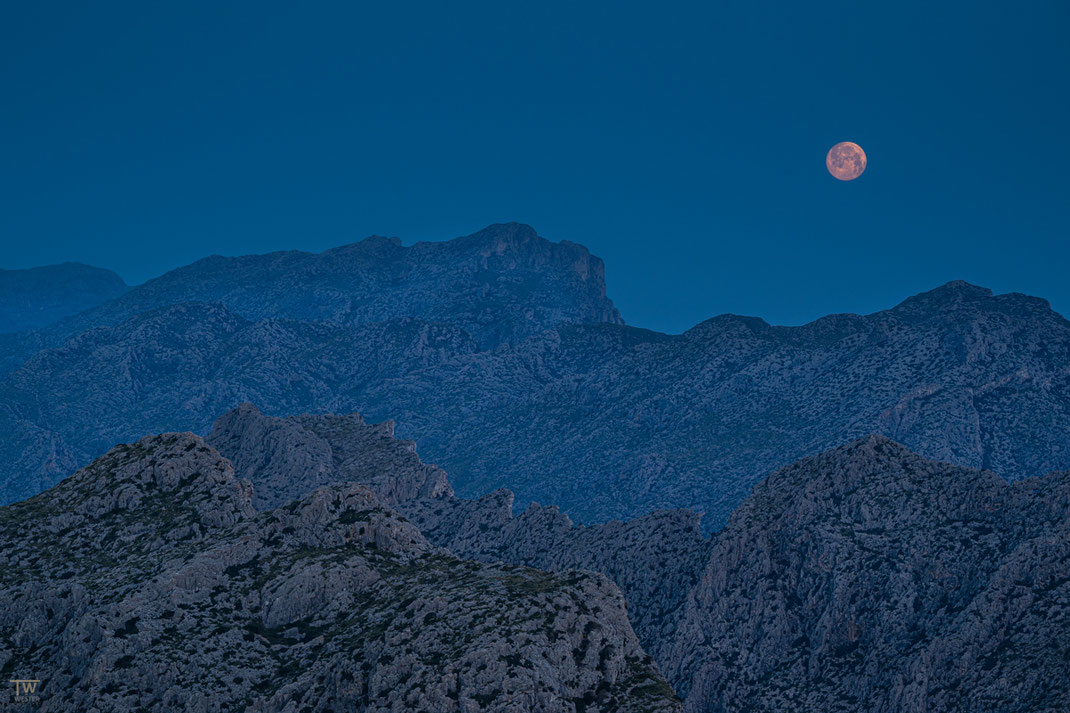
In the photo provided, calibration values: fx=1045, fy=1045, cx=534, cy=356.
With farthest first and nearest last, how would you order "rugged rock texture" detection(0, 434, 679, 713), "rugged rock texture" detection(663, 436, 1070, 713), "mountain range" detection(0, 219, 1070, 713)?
"rugged rock texture" detection(663, 436, 1070, 713) < "mountain range" detection(0, 219, 1070, 713) < "rugged rock texture" detection(0, 434, 679, 713)

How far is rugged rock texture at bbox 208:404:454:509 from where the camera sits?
17650 cm

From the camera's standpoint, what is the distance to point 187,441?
108438 millimetres

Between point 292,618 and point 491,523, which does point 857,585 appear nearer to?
point 491,523

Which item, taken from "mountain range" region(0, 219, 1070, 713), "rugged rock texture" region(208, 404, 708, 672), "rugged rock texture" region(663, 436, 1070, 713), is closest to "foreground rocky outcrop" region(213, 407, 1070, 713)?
"rugged rock texture" region(663, 436, 1070, 713)

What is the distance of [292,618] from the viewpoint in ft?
265

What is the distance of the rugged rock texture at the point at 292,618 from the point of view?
68750 mm

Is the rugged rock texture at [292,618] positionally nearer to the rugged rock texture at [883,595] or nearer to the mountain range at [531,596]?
the mountain range at [531,596]

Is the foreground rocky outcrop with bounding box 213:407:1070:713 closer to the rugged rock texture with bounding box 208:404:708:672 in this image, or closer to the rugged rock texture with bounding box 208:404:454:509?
the rugged rock texture with bounding box 208:404:708:672

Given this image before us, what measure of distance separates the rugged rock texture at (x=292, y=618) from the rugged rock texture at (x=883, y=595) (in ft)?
156

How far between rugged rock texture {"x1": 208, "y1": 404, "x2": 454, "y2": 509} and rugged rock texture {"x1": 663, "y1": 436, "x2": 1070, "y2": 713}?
2506 inches

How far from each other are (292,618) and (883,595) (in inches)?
2918

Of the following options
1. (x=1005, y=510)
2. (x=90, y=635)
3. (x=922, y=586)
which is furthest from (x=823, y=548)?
(x=90, y=635)

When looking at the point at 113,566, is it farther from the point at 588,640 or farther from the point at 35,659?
the point at 588,640

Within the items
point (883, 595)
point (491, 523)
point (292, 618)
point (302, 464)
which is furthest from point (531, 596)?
point (302, 464)
